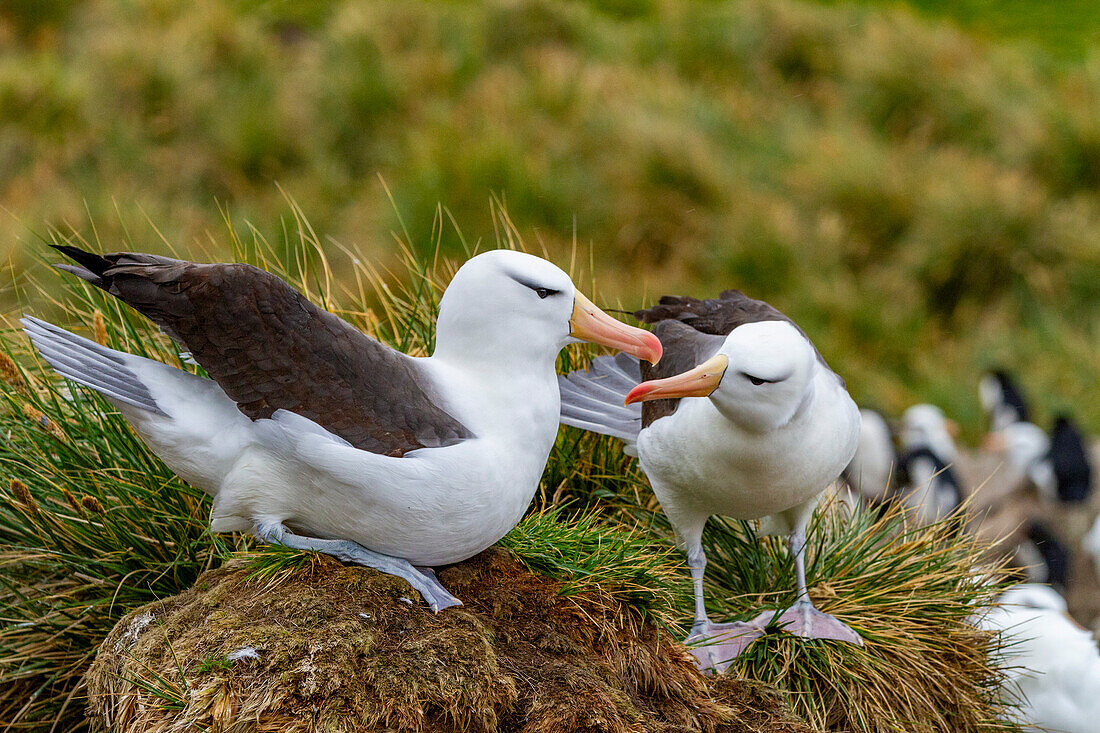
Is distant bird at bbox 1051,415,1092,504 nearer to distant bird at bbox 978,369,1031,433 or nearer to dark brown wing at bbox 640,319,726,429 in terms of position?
distant bird at bbox 978,369,1031,433

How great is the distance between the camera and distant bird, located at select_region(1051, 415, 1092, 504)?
27.5ft

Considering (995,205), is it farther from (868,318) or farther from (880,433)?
(880,433)

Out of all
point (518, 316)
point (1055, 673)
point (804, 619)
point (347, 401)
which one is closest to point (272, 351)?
point (347, 401)

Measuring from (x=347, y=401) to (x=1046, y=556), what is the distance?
628cm

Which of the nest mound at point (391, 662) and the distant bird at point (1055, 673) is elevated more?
the nest mound at point (391, 662)

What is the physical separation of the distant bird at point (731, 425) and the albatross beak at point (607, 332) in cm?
13

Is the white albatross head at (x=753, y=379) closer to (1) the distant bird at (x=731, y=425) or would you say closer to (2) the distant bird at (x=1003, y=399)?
(1) the distant bird at (x=731, y=425)

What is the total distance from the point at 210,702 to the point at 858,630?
2.20 metres

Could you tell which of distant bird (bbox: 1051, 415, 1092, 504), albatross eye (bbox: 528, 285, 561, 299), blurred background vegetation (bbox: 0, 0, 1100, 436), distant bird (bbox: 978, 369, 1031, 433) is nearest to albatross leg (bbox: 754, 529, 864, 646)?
albatross eye (bbox: 528, 285, 561, 299)

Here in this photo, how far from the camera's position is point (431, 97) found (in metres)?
11.5

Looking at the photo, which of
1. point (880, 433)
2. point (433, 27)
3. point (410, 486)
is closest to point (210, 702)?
point (410, 486)

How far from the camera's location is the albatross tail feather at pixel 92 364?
2791 mm

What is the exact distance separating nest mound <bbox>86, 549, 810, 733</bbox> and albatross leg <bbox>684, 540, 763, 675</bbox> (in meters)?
0.30

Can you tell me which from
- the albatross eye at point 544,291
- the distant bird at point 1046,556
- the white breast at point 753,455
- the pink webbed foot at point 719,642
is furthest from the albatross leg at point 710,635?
the distant bird at point 1046,556
